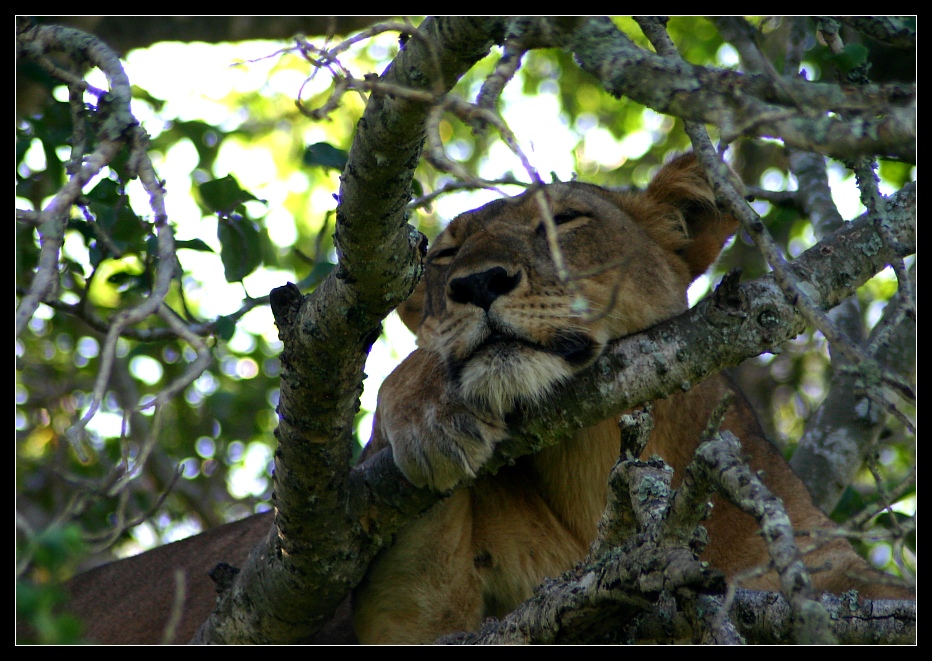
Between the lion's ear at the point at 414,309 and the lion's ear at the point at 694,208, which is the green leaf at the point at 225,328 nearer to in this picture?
the lion's ear at the point at 414,309

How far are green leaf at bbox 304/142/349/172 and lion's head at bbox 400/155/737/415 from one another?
0.66 m

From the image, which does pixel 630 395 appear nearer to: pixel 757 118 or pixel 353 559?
pixel 353 559

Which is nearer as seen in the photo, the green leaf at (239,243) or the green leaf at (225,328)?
the green leaf at (225,328)

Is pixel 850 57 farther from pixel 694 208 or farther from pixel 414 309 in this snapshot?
pixel 414 309

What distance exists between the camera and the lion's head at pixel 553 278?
3684 mm

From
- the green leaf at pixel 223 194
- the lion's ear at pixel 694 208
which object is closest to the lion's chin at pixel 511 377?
the lion's ear at pixel 694 208

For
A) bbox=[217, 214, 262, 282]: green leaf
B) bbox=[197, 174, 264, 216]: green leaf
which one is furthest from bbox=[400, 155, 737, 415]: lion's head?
bbox=[197, 174, 264, 216]: green leaf

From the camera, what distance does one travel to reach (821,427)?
5809mm

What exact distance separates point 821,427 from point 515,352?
2.93m

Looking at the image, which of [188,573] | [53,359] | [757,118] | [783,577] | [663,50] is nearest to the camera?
[757,118]

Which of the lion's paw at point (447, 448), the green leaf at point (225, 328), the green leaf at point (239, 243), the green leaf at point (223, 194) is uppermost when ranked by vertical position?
the green leaf at point (223, 194)

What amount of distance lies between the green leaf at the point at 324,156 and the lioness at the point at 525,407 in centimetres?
67

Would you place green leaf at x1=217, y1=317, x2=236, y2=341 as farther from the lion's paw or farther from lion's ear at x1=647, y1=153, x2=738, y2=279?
lion's ear at x1=647, y1=153, x2=738, y2=279
